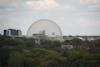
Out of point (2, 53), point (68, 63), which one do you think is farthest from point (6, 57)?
point (68, 63)

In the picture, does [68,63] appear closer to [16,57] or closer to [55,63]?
Result: [55,63]

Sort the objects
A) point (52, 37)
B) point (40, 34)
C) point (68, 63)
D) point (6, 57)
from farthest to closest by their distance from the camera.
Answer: point (52, 37) < point (40, 34) < point (6, 57) < point (68, 63)

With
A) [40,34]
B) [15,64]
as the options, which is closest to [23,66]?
[15,64]

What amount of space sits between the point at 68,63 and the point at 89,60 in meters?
1.38

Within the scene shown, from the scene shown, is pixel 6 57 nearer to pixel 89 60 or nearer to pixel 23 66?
pixel 23 66

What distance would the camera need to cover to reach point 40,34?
49.5 metres

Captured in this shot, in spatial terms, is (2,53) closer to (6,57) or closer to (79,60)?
(6,57)

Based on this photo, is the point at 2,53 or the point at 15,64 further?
the point at 2,53

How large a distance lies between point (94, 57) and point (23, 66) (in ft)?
17.2

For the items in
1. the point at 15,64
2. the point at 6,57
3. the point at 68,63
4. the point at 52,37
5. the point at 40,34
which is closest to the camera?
the point at 15,64

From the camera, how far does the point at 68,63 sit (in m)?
22.1

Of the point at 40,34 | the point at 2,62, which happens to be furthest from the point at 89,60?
the point at 40,34

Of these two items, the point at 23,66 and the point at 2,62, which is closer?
the point at 23,66

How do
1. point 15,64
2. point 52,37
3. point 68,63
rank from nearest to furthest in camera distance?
point 15,64 < point 68,63 < point 52,37
